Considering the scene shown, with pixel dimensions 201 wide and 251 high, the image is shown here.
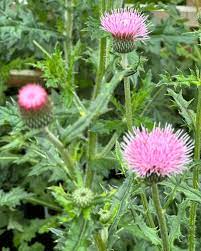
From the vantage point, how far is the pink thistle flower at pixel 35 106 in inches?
44.1

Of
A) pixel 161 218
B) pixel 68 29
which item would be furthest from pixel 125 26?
pixel 68 29

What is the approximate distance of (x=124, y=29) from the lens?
5.03 feet

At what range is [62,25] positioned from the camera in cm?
246

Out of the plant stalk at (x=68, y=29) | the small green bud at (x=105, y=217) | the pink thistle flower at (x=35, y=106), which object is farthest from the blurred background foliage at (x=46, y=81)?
the pink thistle flower at (x=35, y=106)

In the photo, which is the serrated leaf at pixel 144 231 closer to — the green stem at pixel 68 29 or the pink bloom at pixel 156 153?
the pink bloom at pixel 156 153

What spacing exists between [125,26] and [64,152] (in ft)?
1.51

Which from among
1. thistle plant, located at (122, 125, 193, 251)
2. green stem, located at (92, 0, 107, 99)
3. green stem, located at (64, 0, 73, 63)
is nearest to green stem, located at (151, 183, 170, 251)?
thistle plant, located at (122, 125, 193, 251)

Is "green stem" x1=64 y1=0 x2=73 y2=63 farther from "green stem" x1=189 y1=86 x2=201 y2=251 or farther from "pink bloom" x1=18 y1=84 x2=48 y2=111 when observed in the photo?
"pink bloom" x1=18 y1=84 x2=48 y2=111

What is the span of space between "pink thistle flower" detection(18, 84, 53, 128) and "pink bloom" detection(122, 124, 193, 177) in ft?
0.62

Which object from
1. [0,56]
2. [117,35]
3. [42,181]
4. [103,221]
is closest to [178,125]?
[42,181]

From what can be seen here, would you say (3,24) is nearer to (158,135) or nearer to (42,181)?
(42,181)

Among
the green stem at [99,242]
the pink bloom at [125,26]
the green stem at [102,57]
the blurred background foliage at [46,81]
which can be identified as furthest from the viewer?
the blurred background foliage at [46,81]

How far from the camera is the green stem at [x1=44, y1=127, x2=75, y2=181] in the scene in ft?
3.86

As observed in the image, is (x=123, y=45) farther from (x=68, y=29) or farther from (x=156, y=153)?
(x=68, y=29)
